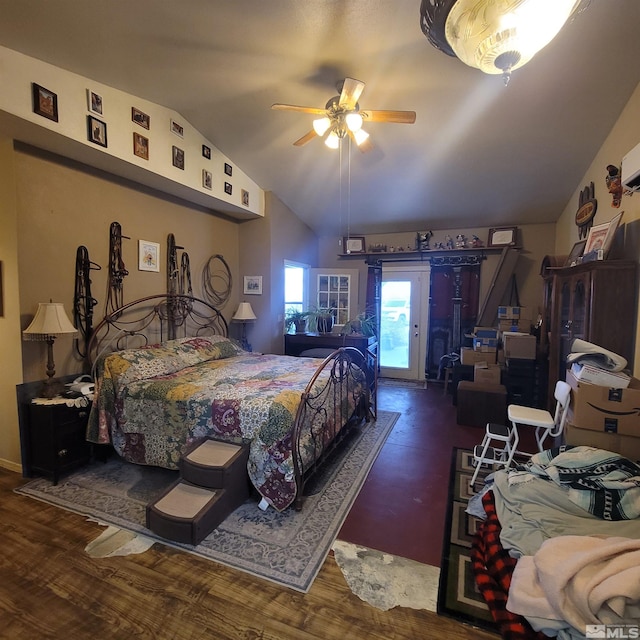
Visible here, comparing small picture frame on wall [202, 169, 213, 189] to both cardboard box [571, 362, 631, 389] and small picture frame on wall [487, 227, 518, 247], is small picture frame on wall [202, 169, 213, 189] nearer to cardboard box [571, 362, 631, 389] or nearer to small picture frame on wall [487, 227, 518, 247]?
cardboard box [571, 362, 631, 389]

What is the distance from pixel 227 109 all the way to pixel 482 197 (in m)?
3.35

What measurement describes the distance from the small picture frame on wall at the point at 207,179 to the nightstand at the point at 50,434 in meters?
2.46

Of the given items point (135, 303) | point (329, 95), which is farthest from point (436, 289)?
point (135, 303)

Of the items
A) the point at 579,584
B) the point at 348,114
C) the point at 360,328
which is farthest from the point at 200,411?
the point at 360,328

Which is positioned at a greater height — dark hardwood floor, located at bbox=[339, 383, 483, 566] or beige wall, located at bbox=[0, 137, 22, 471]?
beige wall, located at bbox=[0, 137, 22, 471]

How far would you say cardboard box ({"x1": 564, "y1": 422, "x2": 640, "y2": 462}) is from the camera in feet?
7.18

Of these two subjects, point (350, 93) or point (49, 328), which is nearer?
point (350, 93)

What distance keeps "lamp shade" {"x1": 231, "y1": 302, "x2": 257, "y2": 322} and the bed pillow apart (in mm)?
490

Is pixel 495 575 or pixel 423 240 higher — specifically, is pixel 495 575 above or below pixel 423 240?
below

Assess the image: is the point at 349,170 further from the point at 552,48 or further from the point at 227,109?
the point at 552,48

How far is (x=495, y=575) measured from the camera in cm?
171

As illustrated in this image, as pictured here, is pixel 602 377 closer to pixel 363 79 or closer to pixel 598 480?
pixel 598 480

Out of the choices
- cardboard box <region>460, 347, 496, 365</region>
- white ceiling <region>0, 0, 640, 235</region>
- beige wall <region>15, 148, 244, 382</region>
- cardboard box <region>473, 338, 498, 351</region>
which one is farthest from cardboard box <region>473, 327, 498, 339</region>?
beige wall <region>15, 148, 244, 382</region>

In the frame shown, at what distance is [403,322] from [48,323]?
477 centimetres
